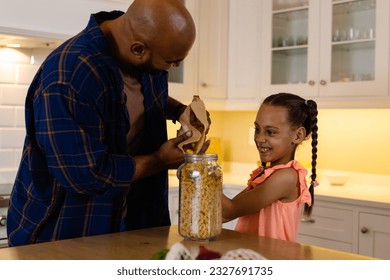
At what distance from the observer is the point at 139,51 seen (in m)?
1.39

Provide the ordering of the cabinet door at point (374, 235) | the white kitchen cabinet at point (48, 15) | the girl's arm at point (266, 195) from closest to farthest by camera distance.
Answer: the girl's arm at point (266, 195) < the white kitchen cabinet at point (48, 15) < the cabinet door at point (374, 235)

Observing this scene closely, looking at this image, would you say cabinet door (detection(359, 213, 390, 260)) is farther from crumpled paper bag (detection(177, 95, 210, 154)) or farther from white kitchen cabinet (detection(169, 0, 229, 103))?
crumpled paper bag (detection(177, 95, 210, 154))

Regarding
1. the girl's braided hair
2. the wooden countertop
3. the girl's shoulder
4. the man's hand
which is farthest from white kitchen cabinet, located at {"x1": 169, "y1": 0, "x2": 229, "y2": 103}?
the wooden countertop

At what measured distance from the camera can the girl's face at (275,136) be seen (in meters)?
1.71

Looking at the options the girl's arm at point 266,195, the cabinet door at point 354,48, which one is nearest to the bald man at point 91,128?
the girl's arm at point 266,195

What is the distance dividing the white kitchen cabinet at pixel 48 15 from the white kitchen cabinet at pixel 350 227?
142 cm

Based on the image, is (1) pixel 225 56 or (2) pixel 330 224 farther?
(1) pixel 225 56

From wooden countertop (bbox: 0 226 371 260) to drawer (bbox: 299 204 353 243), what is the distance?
165 cm

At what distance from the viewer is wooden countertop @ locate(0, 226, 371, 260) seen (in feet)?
3.70

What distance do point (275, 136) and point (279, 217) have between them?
9.7 inches

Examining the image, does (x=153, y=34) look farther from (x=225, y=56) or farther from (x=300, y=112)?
(x=225, y=56)

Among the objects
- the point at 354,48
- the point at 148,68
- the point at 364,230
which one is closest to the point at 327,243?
the point at 364,230

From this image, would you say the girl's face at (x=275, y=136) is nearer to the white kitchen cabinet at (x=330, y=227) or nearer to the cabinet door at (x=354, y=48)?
the white kitchen cabinet at (x=330, y=227)
